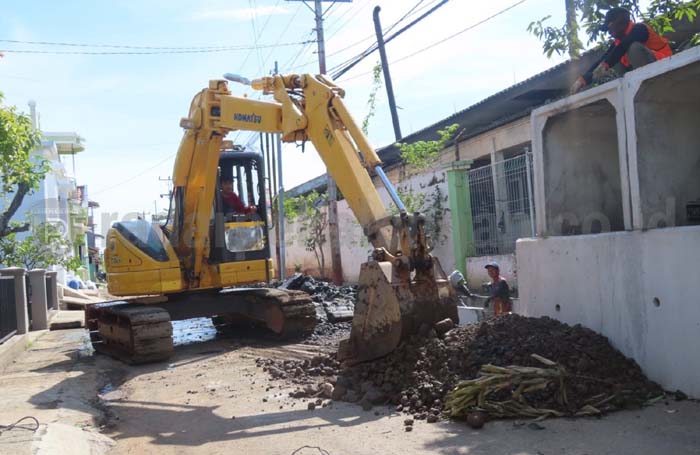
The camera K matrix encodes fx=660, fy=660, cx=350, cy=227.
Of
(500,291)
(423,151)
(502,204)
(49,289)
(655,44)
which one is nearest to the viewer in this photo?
(655,44)

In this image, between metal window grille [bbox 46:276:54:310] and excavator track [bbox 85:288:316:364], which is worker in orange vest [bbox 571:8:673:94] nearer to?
excavator track [bbox 85:288:316:364]

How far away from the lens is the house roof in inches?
514

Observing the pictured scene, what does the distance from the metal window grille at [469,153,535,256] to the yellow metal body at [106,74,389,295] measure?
4.44 m

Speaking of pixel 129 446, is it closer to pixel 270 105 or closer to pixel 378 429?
pixel 378 429

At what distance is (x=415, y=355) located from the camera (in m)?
6.22

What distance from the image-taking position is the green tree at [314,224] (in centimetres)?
Answer: 2412

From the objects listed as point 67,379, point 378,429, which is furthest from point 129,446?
point 67,379

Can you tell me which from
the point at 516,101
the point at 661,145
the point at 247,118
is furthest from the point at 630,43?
the point at 516,101

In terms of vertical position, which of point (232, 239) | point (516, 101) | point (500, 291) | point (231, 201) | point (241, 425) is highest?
point (516, 101)

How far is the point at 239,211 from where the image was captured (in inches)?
428

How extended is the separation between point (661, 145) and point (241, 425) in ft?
15.1

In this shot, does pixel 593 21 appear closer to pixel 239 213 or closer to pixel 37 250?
pixel 239 213

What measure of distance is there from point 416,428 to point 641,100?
3562mm

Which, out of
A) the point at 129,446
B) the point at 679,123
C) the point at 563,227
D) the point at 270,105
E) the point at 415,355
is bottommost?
the point at 129,446
